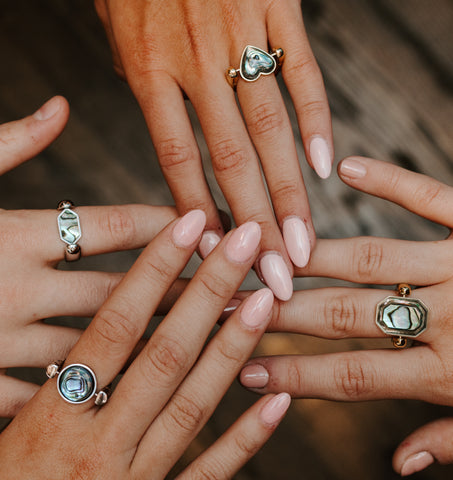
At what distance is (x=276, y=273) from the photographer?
38.8 inches

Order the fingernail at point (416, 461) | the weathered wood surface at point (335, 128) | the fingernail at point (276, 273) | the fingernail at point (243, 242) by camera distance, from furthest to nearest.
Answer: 1. the weathered wood surface at point (335, 128)
2. the fingernail at point (416, 461)
3. the fingernail at point (276, 273)
4. the fingernail at point (243, 242)

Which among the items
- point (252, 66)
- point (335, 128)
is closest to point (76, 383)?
point (252, 66)

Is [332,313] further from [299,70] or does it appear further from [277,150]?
[299,70]

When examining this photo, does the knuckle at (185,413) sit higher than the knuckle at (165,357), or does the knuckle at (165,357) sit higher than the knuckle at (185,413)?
the knuckle at (165,357)

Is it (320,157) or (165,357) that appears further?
(320,157)

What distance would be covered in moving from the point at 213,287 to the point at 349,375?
435 mm

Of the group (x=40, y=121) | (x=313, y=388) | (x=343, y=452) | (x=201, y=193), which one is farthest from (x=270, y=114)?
(x=343, y=452)

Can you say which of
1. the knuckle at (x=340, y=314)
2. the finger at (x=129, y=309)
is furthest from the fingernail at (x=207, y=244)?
the knuckle at (x=340, y=314)

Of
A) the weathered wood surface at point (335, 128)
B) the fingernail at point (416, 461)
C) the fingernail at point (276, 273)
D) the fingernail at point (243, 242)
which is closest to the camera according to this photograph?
the fingernail at point (243, 242)

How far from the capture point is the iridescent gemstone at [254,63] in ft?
3.44

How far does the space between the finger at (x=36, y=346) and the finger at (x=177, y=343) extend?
249 millimetres

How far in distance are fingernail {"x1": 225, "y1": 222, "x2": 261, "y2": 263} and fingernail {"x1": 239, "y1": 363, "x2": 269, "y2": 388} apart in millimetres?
337

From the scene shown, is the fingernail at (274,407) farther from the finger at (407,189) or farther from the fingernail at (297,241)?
the finger at (407,189)

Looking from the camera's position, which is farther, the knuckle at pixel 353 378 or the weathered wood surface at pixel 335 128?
the weathered wood surface at pixel 335 128
